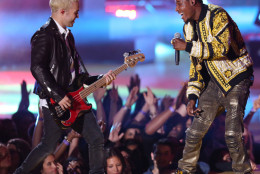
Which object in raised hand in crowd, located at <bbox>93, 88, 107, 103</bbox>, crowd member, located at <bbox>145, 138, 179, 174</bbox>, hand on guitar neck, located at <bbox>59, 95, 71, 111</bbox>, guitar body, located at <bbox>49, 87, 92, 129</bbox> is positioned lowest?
crowd member, located at <bbox>145, 138, 179, 174</bbox>

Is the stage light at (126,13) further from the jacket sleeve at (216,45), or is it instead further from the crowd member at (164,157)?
the jacket sleeve at (216,45)

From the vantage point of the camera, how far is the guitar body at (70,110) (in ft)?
11.8

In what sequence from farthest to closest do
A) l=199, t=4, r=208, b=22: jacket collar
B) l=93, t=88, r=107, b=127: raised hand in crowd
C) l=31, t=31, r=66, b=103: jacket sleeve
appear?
l=93, t=88, r=107, b=127: raised hand in crowd < l=199, t=4, r=208, b=22: jacket collar < l=31, t=31, r=66, b=103: jacket sleeve

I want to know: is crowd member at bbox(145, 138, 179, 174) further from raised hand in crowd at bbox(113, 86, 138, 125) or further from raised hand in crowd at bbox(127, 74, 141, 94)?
raised hand in crowd at bbox(127, 74, 141, 94)

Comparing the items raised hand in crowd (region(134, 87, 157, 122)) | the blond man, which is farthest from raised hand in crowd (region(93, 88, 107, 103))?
the blond man

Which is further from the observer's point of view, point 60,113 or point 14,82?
point 14,82

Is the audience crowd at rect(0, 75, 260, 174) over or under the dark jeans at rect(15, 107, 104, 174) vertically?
under

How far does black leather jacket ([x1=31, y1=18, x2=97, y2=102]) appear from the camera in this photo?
3512mm

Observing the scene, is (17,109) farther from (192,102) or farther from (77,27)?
(192,102)

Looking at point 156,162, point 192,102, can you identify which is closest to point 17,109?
point 156,162

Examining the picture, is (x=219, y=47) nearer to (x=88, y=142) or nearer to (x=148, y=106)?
(x=88, y=142)

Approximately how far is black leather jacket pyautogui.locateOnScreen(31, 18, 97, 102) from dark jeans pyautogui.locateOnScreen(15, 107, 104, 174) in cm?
28

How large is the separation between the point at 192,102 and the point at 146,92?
2.71 m

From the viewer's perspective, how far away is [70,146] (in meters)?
5.59
